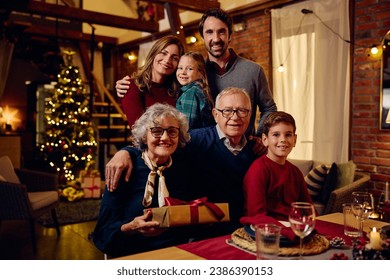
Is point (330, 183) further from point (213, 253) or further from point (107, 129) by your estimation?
point (107, 129)

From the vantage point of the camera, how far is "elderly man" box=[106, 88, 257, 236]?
1708 mm

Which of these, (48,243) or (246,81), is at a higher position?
(246,81)

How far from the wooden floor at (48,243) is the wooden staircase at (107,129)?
263 cm

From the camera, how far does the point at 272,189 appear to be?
5.27ft

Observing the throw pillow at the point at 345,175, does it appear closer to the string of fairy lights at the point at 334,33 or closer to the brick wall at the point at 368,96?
the brick wall at the point at 368,96

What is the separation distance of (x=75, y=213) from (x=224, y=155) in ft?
Answer: 10.3

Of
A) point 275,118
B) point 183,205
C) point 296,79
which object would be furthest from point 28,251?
point 296,79

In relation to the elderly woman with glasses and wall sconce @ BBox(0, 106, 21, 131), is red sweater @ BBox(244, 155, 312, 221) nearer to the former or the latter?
the elderly woman with glasses

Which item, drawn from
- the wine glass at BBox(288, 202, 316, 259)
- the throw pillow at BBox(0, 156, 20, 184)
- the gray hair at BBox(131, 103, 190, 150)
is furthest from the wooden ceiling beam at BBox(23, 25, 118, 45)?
the wine glass at BBox(288, 202, 316, 259)

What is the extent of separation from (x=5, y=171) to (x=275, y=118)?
9.39 feet

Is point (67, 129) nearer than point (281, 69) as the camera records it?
No

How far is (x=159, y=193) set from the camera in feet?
5.20

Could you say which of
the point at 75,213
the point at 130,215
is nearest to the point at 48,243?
the point at 75,213
